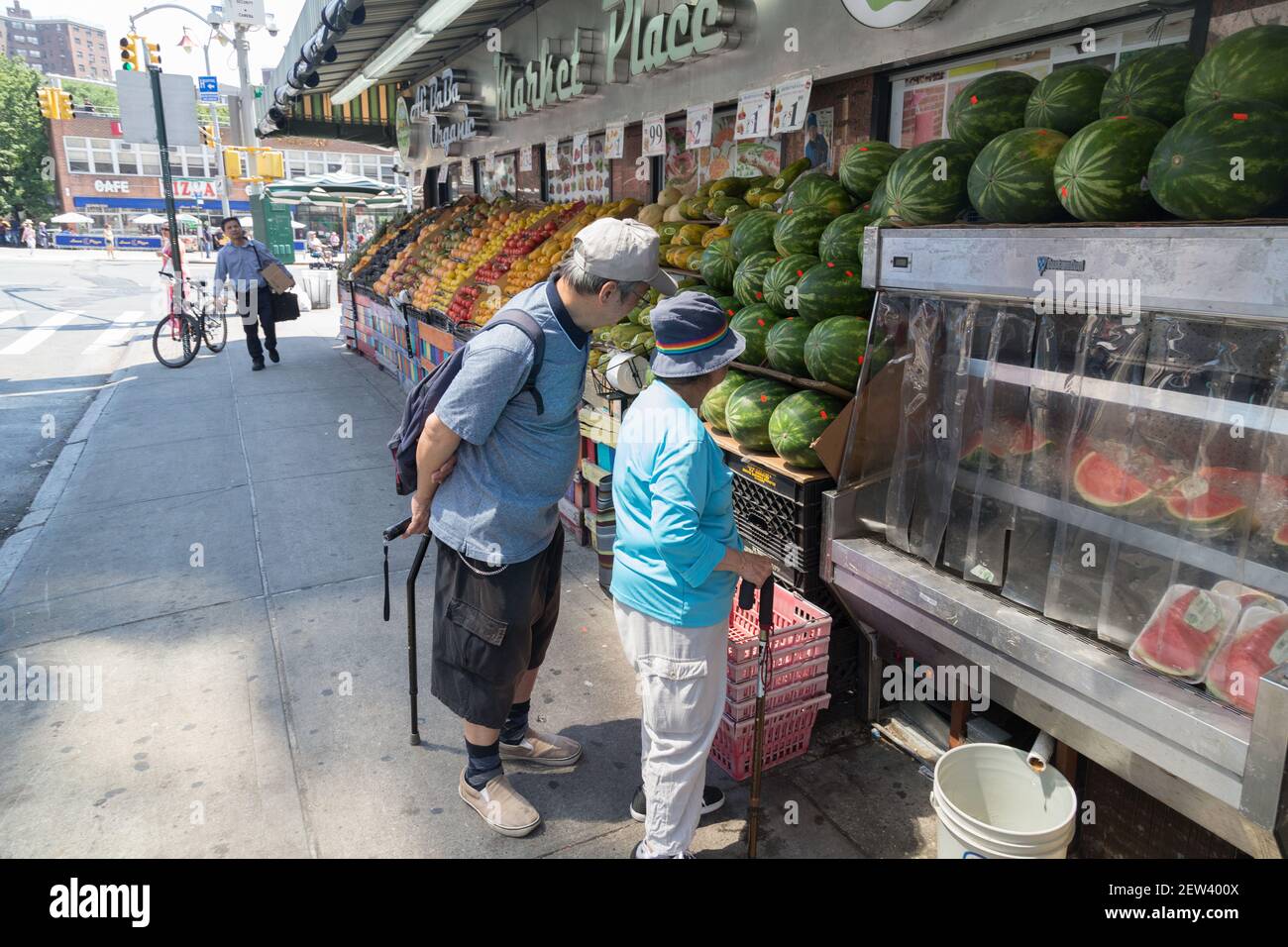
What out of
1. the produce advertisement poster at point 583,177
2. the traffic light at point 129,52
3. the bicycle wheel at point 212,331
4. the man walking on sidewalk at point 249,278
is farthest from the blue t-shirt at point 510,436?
the traffic light at point 129,52

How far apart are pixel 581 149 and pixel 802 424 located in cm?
632

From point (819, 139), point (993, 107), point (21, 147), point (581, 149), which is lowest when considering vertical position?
point (993, 107)

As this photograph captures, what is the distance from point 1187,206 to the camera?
2281mm

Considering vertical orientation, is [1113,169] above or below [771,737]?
above

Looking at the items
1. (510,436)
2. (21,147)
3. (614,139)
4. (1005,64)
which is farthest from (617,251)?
(21,147)

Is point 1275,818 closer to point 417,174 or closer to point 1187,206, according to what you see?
point 1187,206

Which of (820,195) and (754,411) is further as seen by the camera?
(820,195)

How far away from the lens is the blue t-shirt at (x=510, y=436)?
270 cm

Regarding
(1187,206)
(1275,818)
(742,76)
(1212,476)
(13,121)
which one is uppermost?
(13,121)

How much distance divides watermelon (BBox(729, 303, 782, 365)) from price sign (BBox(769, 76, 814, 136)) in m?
1.66

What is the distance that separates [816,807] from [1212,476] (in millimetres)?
1886

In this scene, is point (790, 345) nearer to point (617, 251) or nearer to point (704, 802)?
point (617, 251)

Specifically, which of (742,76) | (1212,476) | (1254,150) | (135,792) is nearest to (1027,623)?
(1212,476)

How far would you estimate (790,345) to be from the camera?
3977mm
